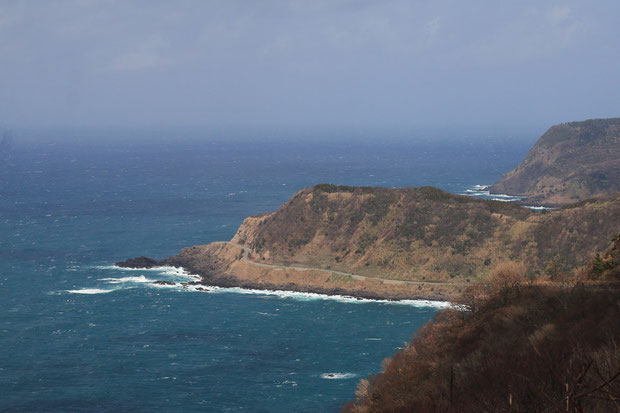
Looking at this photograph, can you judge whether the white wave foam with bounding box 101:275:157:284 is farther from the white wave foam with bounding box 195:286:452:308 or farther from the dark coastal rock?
the white wave foam with bounding box 195:286:452:308

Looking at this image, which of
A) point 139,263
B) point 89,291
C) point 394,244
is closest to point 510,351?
point 394,244

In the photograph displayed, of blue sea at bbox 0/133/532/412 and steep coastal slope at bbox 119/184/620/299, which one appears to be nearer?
blue sea at bbox 0/133/532/412

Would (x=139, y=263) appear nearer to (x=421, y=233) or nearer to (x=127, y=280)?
(x=127, y=280)

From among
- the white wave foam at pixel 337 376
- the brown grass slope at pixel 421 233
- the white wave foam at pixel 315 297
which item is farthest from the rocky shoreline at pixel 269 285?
the white wave foam at pixel 337 376

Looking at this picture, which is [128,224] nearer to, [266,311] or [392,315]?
[266,311]

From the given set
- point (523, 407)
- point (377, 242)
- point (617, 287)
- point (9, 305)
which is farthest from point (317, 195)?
point (523, 407)

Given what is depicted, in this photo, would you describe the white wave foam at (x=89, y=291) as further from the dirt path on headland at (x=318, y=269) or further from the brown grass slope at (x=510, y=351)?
the brown grass slope at (x=510, y=351)

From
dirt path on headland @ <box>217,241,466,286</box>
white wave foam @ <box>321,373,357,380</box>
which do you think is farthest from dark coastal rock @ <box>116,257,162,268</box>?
white wave foam @ <box>321,373,357,380</box>

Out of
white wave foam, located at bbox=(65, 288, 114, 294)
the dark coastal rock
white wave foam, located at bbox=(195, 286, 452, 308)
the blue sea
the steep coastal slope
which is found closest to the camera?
the blue sea
